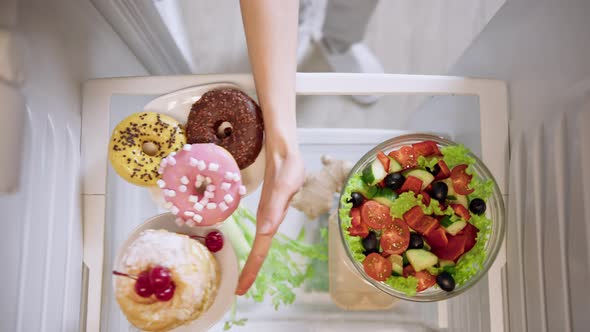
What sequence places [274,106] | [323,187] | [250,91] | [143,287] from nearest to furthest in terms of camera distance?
[143,287]
[274,106]
[250,91]
[323,187]

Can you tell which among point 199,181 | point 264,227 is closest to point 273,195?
point 264,227

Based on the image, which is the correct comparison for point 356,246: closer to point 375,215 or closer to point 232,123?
point 375,215

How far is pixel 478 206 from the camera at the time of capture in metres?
0.95

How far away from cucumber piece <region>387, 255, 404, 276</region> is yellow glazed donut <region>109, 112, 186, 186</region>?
1.85 ft

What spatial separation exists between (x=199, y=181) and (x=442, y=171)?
0.55 meters

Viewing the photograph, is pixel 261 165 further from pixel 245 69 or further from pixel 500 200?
pixel 245 69

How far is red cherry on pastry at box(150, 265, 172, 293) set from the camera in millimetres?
874

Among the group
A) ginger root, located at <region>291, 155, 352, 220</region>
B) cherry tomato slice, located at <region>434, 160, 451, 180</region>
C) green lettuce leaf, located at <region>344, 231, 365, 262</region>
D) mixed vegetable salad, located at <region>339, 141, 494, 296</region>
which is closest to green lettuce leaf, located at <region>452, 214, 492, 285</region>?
mixed vegetable salad, located at <region>339, 141, 494, 296</region>

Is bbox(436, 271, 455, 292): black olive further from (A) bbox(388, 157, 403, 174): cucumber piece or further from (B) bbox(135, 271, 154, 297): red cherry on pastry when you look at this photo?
(B) bbox(135, 271, 154, 297): red cherry on pastry

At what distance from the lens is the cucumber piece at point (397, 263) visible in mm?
975

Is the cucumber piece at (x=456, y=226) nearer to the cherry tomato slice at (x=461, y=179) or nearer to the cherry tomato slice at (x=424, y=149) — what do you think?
the cherry tomato slice at (x=461, y=179)

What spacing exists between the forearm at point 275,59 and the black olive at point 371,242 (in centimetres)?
28

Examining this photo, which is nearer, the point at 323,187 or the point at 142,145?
the point at 142,145

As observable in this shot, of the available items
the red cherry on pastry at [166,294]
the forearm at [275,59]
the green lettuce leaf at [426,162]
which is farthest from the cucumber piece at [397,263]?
the red cherry on pastry at [166,294]
